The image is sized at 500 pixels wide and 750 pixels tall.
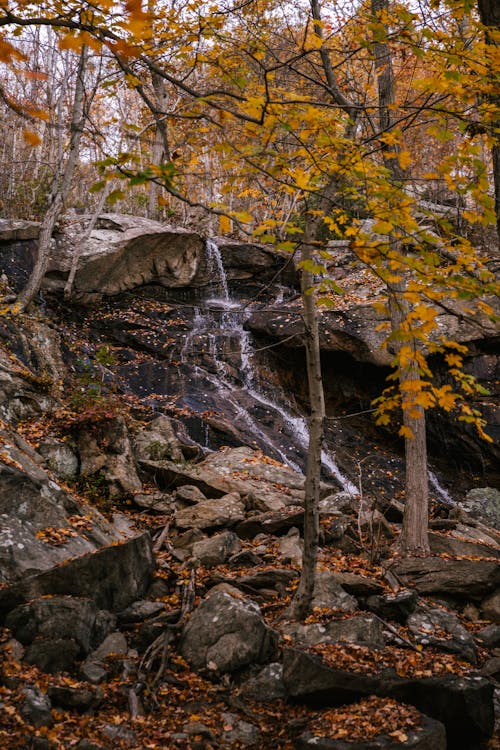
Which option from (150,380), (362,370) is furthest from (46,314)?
(362,370)

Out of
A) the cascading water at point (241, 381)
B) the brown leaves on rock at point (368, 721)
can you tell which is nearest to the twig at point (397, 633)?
the brown leaves on rock at point (368, 721)

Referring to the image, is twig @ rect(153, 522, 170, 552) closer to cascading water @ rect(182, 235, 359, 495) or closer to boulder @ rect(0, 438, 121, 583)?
boulder @ rect(0, 438, 121, 583)

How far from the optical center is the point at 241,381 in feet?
45.4

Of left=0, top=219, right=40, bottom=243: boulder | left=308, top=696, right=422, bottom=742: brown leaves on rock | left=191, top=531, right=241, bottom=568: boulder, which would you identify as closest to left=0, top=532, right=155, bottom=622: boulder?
left=191, top=531, right=241, bottom=568: boulder

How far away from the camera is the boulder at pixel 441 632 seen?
4.56 metres

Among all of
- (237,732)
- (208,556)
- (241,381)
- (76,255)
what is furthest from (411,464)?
(76,255)

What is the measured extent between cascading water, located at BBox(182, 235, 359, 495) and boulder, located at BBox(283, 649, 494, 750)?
7092mm

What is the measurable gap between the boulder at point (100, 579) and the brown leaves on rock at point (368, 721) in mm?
2115

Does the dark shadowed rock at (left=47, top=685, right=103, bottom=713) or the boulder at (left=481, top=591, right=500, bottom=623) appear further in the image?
the boulder at (left=481, top=591, right=500, bottom=623)

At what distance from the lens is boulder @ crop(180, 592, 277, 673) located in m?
4.16

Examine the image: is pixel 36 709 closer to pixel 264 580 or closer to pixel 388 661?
pixel 388 661

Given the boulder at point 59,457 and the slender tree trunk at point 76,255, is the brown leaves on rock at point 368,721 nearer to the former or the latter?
the boulder at point 59,457

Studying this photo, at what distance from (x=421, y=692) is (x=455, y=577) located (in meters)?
2.65

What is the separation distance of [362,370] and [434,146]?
48.9 feet
